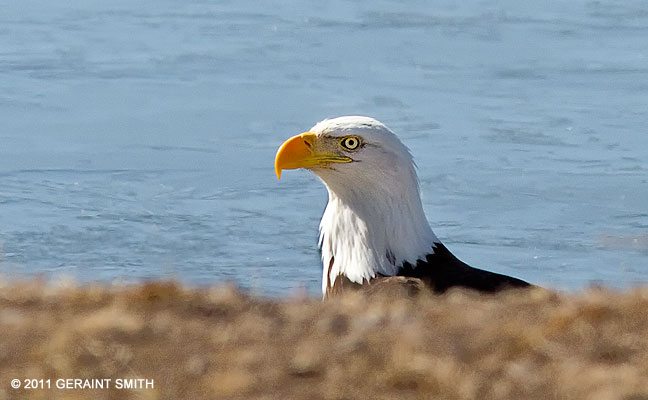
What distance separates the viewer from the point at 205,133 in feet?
41.4

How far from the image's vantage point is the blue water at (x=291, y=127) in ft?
31.9

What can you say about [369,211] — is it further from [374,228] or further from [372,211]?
[374,228]

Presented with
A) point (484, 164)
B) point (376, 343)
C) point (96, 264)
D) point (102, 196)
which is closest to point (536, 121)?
point (484, 164)

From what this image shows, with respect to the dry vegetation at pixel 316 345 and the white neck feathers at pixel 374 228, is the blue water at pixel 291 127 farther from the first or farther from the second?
the dry vegetation at pixel 316 345

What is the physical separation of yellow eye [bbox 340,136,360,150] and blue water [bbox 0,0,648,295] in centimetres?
179

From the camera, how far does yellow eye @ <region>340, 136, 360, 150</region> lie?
21.7 feet

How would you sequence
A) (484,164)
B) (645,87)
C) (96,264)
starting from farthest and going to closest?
1. (645,87)
2. (484,164)
3. (96,264)

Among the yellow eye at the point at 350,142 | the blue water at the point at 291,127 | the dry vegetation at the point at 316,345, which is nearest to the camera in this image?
the dry vegetation at the point at 316,345

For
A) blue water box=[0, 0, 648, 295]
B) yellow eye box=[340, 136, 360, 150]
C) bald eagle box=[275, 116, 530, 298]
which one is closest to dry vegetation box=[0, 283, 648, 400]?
bald eagle box=[275, 116, 530, 298]

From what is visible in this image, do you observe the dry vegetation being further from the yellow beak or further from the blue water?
the blue water

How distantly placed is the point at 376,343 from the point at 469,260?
6.05 m

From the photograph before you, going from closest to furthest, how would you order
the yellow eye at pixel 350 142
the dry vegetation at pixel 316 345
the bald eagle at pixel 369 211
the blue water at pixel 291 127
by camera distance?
1. the dry vegetation at pixel 316 345
2. the bald eagle at pixel 369 211
3. the yellow eye at pixel 350 142
4. the blue water at pixel 291 127

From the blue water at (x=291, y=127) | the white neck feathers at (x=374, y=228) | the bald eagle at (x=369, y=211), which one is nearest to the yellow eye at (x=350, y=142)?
the bald eagle at (x=369, y=211)

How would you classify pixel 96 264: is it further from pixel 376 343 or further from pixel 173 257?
pixel 376 343
